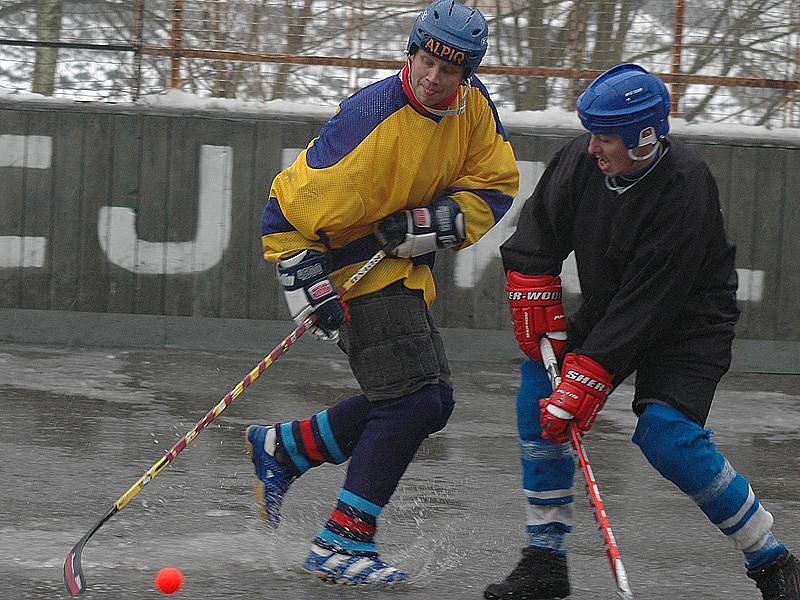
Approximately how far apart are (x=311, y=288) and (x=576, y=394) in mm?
905

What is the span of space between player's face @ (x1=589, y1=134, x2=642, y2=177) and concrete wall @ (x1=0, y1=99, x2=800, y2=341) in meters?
5.47

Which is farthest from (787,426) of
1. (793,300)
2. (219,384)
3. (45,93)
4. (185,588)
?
(45,93)

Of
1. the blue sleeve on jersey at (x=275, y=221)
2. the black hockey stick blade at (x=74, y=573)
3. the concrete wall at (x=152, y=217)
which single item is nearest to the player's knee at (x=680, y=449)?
the blue sleeve on jersey at (x=275, y=221)

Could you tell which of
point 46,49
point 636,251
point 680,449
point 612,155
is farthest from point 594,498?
point 46,49

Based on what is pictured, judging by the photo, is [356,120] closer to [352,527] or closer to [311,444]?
[311,444]

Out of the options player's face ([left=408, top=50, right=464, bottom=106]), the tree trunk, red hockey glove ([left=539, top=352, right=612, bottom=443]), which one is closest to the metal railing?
the tree trunk

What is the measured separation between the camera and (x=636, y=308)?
3.85m

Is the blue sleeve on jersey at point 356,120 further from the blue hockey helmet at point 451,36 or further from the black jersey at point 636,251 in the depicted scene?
the black jersey at point 636,251

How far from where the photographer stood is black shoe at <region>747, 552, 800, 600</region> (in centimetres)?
389

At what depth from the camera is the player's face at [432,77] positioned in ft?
13.6

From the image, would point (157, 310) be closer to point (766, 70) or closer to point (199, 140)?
point (199, 140)

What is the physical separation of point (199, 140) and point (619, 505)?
482cm

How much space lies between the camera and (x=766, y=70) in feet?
32.0

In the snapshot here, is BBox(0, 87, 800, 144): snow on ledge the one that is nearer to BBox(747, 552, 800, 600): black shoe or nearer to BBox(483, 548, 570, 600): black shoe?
BBox(483, 548, 570, 600): black shoe
